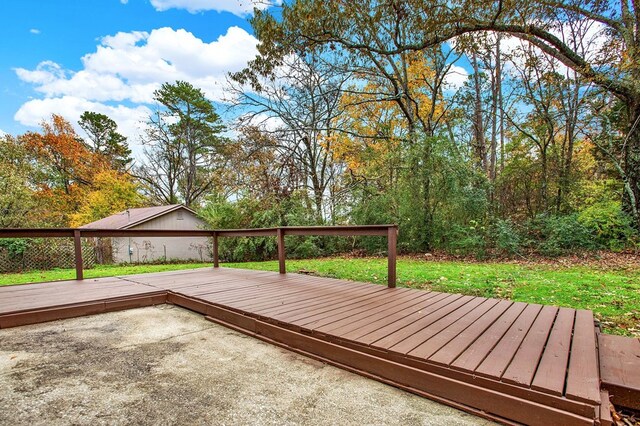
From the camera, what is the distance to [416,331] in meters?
2.09

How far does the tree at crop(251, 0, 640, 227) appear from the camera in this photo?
5504 millimetres

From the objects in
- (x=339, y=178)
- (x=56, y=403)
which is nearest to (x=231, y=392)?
(x=56, y=403)

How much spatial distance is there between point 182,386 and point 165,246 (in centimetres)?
1609

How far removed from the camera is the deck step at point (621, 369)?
1.41m

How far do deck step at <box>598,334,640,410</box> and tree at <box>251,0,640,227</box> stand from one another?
532 centimetres

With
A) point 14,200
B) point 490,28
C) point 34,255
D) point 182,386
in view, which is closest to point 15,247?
point 34,255

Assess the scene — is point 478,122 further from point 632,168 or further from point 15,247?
point 15,247

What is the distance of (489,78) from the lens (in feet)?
36.1

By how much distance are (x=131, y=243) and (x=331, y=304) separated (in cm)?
1533

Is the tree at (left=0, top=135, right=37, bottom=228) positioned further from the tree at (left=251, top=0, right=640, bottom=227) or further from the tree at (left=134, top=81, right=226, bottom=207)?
the tree at (left=251, top=0, right=640, bottom=227)

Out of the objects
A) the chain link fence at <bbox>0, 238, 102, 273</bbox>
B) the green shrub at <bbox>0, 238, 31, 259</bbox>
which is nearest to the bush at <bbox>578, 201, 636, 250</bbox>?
the chain link fence at <bbox>0, 238, 102, 273</bbox>

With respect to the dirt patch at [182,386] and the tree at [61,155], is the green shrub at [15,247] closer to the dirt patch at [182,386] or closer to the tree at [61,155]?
Result: the dirt patch at [182,386]

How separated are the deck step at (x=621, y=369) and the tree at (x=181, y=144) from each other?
19007 mm

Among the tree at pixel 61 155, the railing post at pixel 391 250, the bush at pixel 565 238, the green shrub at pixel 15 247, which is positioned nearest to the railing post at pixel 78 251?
the railing post at pixel 391 250
